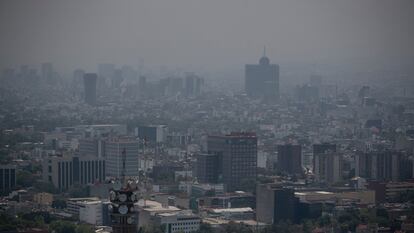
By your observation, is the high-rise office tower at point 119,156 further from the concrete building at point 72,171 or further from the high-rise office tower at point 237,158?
the high-rise office tower at point 237,158

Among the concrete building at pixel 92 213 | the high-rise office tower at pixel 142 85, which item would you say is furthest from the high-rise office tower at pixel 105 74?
the concrete building at pixel 92 213

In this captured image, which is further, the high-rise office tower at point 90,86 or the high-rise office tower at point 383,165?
the high-rise office tower at point 90,86

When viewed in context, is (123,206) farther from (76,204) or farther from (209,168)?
(209,168)

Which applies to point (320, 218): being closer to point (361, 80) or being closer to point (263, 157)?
point (263, 157)

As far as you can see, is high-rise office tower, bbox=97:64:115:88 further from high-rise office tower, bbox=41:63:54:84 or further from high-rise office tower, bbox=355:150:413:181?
high-rise office tower, bbox=355:150:413:181

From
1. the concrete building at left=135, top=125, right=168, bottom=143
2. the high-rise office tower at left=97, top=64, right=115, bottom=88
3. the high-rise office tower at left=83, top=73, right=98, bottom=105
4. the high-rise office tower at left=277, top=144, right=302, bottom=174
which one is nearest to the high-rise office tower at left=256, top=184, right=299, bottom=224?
the high-rise office tower at left=277, top=144, right=302, bottom=174

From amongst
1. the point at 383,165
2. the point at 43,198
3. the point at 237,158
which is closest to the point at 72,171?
the point at 43,198

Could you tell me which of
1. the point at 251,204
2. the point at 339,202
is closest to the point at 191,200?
the point at 251,204
